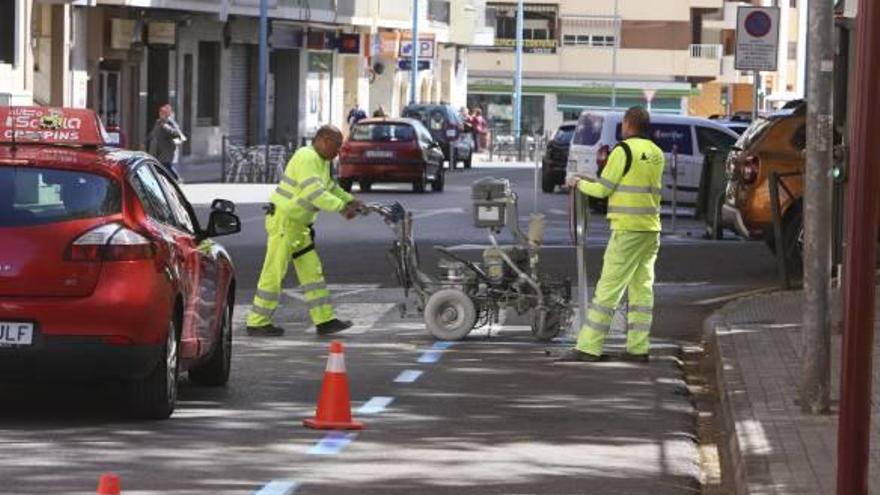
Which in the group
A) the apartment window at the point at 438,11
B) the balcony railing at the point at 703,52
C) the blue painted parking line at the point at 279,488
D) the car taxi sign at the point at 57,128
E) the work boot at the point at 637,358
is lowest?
the work boot at the point at 637,358

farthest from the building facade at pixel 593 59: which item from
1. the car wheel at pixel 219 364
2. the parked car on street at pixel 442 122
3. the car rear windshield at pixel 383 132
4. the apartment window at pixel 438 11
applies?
the car wheel at pixel 219 364

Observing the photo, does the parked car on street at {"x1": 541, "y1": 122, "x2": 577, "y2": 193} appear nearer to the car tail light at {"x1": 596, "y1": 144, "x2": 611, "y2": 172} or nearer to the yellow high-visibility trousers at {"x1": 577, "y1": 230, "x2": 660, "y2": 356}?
the car tail light at {"x1": 596, "y1": 144, "x2": 611, "y2": 172}

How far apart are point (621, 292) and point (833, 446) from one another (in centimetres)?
467

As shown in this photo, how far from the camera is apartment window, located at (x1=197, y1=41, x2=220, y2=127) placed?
58.8 m

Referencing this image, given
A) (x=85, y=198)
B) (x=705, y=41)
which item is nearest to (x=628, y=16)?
(x=705, y=41)

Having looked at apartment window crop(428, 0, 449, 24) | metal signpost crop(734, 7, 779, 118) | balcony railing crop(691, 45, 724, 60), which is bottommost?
metal signpost crop(734, 7, 779, 118)

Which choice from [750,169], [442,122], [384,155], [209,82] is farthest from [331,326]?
[442,122]

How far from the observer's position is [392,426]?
12336 mm

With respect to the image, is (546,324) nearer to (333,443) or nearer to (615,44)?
(333,443)

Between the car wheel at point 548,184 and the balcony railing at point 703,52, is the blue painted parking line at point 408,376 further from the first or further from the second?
the balcony railing at point 703,52

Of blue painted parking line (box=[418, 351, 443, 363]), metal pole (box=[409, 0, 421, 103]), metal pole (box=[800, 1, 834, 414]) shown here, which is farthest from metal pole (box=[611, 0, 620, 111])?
metal pole (box=[800, 1, 834, 414])

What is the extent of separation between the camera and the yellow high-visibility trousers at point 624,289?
15.7 metres

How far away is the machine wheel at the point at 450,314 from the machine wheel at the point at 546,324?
467mm

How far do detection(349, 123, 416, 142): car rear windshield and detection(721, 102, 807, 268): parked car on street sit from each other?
69.0 feet
